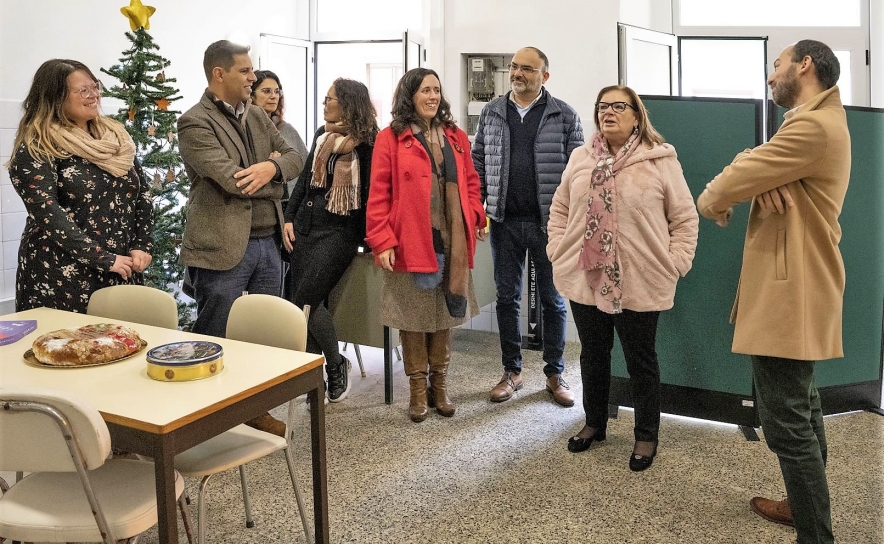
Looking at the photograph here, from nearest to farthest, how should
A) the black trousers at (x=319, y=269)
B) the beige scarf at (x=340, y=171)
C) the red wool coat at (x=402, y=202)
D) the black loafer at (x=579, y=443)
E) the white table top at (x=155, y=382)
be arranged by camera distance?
the white table top at (x=155, y=382) → the black loafer at (x=579, y=443) → the red wool coat at (x=402, y=202) → the beige scarf at (x=340, y=171) → the black trousers at (x=319, y=269)

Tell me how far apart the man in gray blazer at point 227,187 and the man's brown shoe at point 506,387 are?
50.6 inches

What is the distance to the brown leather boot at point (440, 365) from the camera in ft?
12.5

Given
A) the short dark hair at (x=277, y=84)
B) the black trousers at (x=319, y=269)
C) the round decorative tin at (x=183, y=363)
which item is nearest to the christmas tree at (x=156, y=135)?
the short dark hair at (x=277, y=84)

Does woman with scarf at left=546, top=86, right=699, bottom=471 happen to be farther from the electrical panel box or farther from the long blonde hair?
the electrical panel box

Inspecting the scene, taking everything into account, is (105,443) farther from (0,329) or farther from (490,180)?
(490,180)

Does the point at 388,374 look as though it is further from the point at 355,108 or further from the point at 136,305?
the point at 136,305

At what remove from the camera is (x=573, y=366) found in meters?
4.79

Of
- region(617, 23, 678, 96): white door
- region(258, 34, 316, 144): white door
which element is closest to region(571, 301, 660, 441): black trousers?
region(617, 23, 678, 96): white door

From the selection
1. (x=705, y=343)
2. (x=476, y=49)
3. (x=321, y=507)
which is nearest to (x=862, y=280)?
(x=705, y=343)

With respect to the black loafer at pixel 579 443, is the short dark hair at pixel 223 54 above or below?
above

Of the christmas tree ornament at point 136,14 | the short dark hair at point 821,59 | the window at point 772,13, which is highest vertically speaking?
the window at point 772,13

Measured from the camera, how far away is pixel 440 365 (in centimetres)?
386

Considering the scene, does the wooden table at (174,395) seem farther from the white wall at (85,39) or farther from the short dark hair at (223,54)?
the white wall at (85,39)

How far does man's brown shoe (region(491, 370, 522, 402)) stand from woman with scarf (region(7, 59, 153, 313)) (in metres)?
1.84
